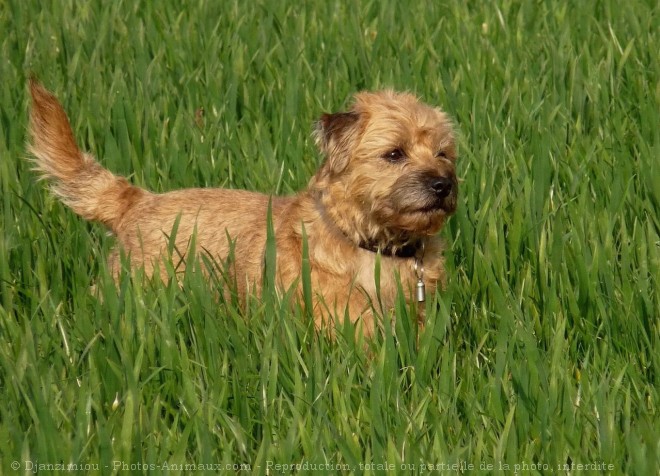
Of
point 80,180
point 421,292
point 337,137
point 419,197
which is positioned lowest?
point 421,292

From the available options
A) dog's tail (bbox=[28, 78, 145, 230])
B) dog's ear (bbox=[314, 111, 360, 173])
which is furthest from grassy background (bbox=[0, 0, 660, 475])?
dog's ear (bbox=[314, 111, 360, 173])

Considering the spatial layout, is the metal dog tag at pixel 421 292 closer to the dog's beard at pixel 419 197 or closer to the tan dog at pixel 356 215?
the tan dog at pixel 356 215

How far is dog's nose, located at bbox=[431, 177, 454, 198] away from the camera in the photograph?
4.12 m

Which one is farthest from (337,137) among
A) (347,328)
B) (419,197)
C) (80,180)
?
(80,180)

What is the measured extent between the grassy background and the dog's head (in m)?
0.27

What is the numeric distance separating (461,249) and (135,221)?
51.1 inches

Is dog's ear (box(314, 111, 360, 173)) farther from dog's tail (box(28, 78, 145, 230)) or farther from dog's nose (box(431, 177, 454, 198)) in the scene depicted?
dog's tail (box(28, 78, 145, 230))

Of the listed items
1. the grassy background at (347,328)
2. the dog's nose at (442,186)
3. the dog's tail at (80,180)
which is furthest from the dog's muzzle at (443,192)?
the dog's tail at (80,180)

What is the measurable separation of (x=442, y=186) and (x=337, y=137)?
439 millimetres

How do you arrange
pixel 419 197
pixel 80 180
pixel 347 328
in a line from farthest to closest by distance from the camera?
1. pixel 80 180
2. pixel 419 197
3. pixel 347 328

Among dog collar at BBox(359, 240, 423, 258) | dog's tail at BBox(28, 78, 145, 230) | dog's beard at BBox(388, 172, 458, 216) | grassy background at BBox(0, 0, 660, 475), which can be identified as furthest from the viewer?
dog's tail at BBox(28, 78, 145, 230)

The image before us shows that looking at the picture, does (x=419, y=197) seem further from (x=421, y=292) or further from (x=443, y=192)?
(x=421, y=292)

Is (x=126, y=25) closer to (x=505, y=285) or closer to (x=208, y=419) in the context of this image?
(x=505, y=285)

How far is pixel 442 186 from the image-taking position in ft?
13.6
